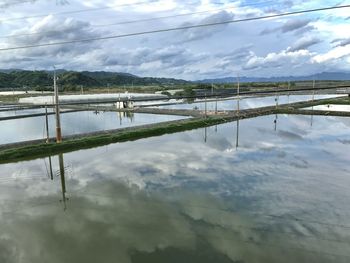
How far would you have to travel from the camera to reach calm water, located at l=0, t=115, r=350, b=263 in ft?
24.7

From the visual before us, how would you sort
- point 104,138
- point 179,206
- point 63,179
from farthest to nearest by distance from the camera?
1. point 104,138
2. point 63,179
3. point 179,206

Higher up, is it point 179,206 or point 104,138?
point 104,138

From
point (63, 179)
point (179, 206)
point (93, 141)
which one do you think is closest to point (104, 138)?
point (93, 141)

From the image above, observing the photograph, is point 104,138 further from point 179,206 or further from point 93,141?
point 179,206

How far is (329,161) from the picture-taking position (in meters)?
15.1

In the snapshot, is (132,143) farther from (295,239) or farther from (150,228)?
(295,239)

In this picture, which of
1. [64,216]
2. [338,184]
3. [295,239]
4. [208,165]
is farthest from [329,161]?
[64,216]

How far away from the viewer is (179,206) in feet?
32.8

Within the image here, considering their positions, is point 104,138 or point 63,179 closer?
point 63,179

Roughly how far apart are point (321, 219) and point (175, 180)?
510 centimetres

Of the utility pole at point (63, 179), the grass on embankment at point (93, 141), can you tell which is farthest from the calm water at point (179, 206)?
the grass on embankment at point (93, 141)

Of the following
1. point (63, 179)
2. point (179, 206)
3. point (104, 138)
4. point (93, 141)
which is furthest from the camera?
point (104, 138)

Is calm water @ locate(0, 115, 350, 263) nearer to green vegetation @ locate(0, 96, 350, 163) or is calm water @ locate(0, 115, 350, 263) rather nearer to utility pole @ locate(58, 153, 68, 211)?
utility pole @ locate(58, 153, 68, 211)

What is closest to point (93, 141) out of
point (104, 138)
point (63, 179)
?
point (104, 138)
